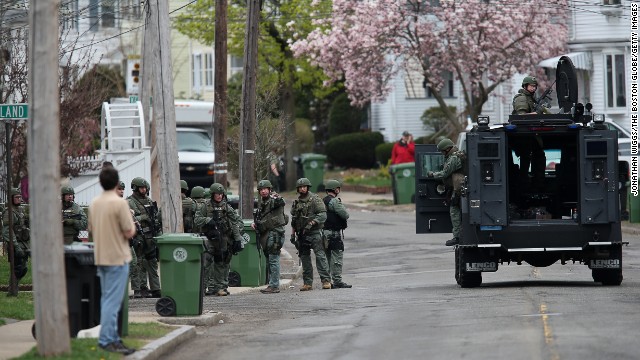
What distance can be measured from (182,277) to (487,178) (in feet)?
15.7

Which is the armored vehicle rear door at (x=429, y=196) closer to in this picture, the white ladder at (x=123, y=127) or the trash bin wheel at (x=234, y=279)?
the trash bin wheel at (x=234, y=279)

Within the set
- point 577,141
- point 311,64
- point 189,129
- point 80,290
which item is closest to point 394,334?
point 80,290

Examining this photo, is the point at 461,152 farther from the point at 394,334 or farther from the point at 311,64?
the point at 311,64

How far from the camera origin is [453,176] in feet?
67.9

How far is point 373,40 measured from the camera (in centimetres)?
4447

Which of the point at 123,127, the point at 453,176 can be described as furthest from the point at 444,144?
the point at 123,127

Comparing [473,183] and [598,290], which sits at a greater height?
[473,183]

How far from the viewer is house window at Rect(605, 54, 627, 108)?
45688mm

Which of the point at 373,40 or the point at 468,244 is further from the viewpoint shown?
the point at 373,40

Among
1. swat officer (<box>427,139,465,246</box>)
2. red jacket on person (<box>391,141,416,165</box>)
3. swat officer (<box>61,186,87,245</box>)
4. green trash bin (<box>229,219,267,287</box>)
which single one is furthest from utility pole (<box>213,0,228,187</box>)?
red jacket on person (<box>391,141,416,165</box>)

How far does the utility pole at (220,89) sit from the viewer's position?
27359 millimetres

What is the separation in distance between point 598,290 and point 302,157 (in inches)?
1039

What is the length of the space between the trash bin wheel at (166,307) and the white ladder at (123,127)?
51.1 ft

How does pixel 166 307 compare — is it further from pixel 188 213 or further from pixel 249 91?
pixel 249 91
